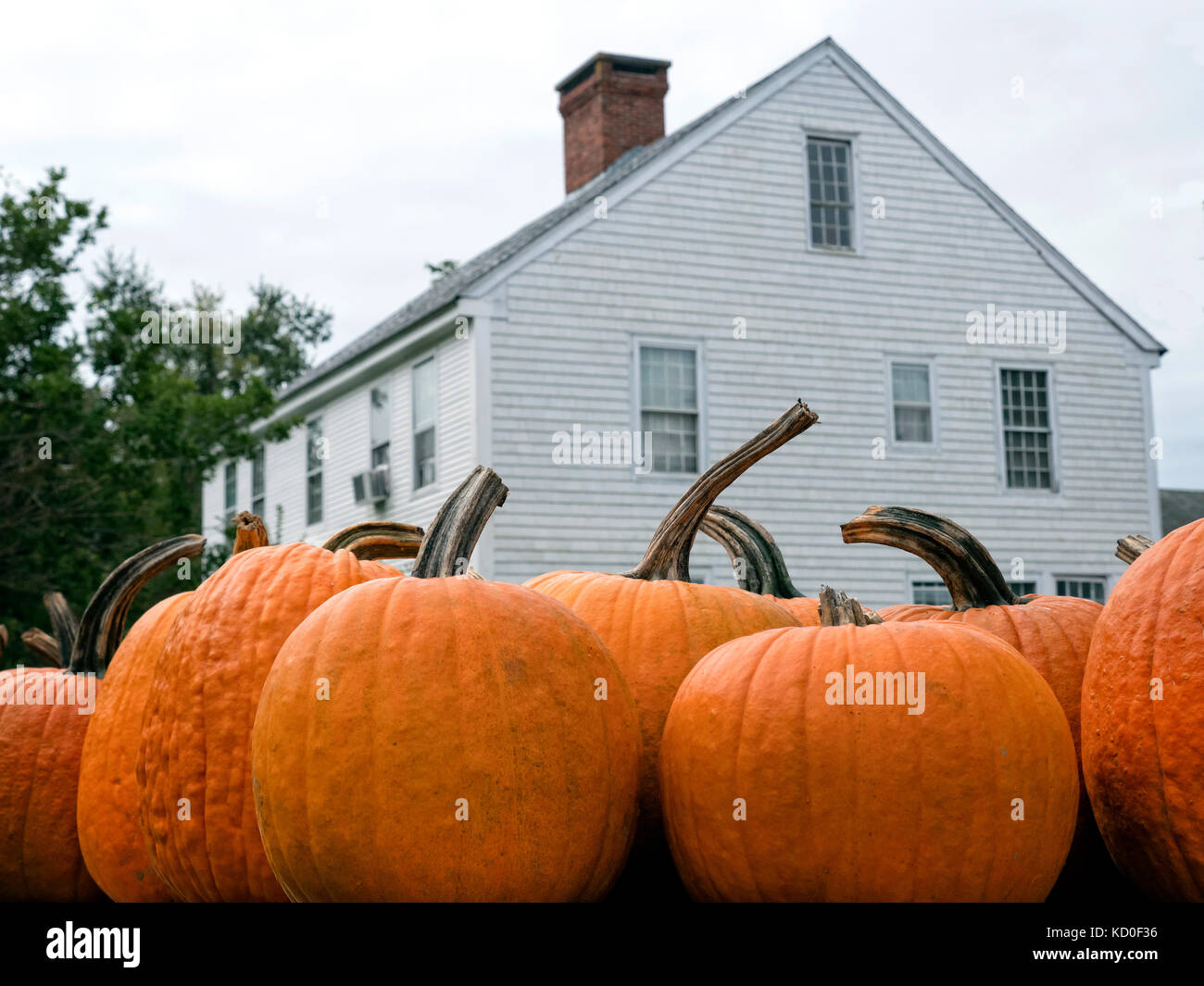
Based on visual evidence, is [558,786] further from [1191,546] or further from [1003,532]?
[1003,532]

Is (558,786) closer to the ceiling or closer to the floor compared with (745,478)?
closer to the floor

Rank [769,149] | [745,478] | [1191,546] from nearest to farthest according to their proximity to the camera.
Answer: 1. [1191,546]
2. [745,478]
3. [769,149]

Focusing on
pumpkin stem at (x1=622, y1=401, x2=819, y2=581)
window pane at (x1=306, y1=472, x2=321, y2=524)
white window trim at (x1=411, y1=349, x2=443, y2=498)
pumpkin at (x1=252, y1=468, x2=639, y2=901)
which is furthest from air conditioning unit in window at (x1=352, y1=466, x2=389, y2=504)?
pumpkin at (x1=252, y1=468, x2=639, y2=901)

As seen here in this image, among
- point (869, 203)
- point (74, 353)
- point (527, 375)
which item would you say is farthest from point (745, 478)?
point (74, 353)

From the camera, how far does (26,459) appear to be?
565 inches

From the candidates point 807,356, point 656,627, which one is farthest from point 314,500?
point 656,627

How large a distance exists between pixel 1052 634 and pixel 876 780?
0.69 metres

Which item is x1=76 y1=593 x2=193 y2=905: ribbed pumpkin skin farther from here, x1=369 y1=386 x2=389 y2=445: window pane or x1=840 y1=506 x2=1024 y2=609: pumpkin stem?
x1=369 y1=386 x2=389 y2=445: window pane

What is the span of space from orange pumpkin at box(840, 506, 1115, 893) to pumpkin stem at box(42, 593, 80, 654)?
1645 mm

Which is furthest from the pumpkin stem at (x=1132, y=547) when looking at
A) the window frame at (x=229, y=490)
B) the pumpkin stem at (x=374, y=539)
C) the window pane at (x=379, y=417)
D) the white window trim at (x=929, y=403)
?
the window frame at (x=229, y=490)

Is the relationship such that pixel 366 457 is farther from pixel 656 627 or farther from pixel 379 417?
pixel 656 627

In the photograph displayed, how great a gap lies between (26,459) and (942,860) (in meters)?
14.5

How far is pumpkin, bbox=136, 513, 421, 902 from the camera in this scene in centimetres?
190
